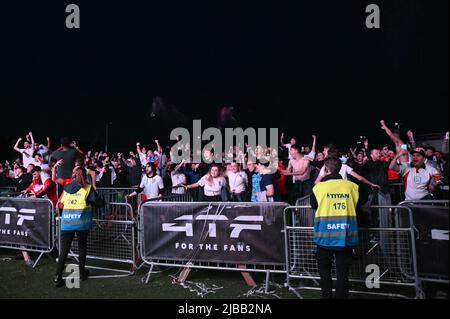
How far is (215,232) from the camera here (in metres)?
5.60

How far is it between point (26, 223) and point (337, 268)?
6091 mm

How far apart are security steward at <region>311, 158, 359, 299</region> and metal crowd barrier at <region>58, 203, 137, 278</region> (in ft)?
10.8

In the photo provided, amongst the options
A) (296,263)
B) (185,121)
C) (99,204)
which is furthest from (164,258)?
(185,121)

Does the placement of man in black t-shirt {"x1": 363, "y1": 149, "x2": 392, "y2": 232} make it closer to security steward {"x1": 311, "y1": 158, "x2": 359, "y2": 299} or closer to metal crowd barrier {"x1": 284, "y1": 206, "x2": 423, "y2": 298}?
metal crowd barrier {"x1": 284, "y1": 206, "x2": 423, "y2": 298}

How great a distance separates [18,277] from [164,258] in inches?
105

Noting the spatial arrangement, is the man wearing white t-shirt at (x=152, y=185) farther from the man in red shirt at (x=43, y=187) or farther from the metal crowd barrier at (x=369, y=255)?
the metal crowd barrier at (x=369, y=255)

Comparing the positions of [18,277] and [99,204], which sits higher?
[99,204]

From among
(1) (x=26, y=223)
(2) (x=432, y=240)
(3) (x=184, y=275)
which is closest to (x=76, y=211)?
(1) (x=26, y=223)

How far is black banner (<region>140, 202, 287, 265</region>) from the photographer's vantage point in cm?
536

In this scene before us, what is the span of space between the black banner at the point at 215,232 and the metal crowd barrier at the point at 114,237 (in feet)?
1.13

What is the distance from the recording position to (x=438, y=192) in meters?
7.27

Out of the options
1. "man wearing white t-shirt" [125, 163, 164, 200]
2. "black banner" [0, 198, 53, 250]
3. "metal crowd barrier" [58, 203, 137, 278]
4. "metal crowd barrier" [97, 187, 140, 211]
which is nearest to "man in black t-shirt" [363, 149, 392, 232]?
"man wearing white t-shirt" [125, 163, 164, 200]

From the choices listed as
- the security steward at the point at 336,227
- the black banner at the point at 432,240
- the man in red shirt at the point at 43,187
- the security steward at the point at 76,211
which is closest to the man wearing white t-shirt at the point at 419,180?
the black banner at the point at 432,240
